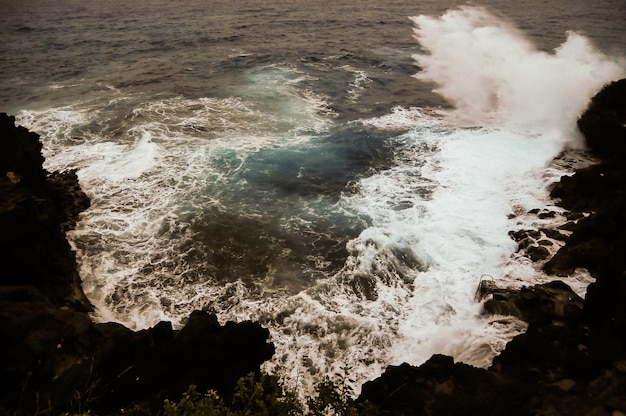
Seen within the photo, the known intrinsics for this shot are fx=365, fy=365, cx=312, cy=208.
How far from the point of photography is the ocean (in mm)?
12773

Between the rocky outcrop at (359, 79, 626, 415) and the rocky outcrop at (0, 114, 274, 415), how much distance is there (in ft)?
13.3

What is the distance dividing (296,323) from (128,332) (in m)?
5.06

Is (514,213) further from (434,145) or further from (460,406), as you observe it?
(460,406)

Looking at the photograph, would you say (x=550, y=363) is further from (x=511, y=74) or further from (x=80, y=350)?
(x=511, y=74)

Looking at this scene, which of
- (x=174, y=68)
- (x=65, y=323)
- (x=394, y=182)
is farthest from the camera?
(x=174, y=68)

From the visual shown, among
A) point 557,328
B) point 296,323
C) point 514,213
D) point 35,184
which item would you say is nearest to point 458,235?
point 514,213

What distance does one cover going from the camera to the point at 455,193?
18.7m

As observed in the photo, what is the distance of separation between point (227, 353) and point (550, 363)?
8006 millimetres

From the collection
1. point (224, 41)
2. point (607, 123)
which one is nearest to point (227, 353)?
point (607, 123)

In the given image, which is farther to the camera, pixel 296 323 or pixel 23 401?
pixel 296 323

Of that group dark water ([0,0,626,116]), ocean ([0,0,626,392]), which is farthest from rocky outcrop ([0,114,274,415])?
dark water ([0,0,626,116])

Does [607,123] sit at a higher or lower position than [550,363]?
higher

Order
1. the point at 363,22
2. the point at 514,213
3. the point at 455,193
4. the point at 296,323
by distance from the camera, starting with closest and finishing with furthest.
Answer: the point at 296,323 < the point at 514,213 < the point at 455,193 < the point at 363,22

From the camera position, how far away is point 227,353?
32.0 feet
